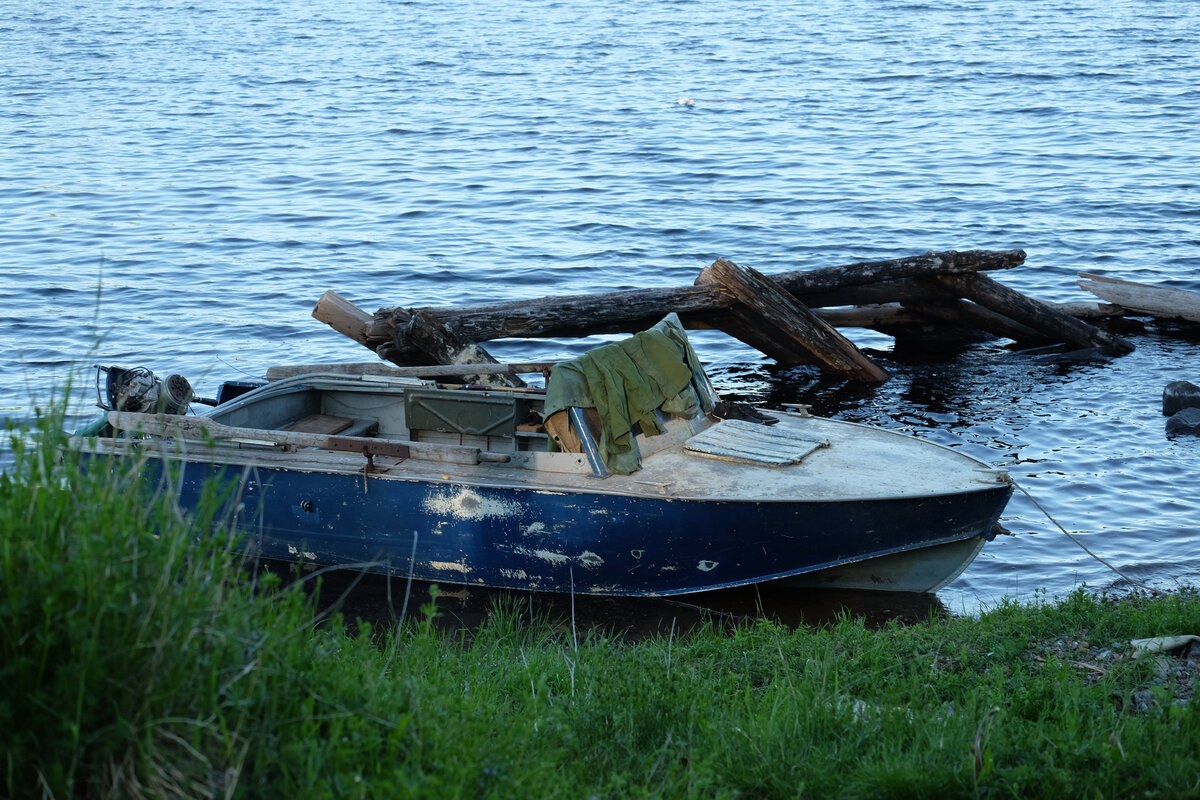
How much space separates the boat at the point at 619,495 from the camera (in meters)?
8.94

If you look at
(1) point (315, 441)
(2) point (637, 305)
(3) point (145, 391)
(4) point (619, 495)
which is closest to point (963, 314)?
(2) point (637, 305)

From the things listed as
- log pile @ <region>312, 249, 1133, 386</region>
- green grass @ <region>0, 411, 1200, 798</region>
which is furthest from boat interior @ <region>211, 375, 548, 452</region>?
green grass @ <region>0, 411, 1200, 798</region>

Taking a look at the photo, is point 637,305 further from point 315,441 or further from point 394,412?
point 315,441

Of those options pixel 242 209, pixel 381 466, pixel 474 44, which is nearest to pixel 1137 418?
pixel 381 466

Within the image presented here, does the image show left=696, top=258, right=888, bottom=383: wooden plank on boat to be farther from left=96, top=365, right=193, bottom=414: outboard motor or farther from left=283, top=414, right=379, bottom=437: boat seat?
left=96, top=365, right=193, bottom=414: outboard motor

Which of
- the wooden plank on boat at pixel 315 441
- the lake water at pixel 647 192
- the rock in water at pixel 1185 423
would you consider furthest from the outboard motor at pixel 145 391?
the rock in water at pixel 1185 423

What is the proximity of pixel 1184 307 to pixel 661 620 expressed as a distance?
10475mm

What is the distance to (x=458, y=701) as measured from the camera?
16.6 feet

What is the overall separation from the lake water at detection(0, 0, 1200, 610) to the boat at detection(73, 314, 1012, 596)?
1101 millimetres

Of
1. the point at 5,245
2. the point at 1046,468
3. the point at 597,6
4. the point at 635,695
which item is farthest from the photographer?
the point at 597,6

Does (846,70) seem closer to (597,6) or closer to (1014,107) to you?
(1014,107)

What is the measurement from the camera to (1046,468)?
40.7 ft

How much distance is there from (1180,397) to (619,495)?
8.06 m

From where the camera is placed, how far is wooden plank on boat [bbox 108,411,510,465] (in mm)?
9359
